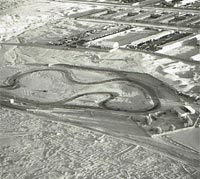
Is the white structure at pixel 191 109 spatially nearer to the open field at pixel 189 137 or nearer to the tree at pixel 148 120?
the open field at pixel 189 137

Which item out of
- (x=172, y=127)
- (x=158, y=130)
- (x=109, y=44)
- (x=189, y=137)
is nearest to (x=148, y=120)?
(x=158, y=130)

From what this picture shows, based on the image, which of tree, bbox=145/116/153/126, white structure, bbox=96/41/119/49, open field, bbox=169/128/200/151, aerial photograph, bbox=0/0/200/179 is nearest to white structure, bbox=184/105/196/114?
aerial photograph, bbox=0/0/200/179

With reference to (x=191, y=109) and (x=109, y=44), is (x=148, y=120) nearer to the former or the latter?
(x=191, y=109)

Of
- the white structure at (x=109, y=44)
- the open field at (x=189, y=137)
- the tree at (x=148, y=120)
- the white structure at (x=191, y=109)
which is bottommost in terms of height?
the open field at (x=189, y=137)

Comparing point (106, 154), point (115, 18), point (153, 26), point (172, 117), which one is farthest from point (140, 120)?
point (115, 18)

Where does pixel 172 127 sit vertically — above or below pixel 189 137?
above

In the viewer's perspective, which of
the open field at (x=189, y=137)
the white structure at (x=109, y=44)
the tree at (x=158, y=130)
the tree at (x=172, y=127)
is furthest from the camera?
the white structure at (x=109, y=44)

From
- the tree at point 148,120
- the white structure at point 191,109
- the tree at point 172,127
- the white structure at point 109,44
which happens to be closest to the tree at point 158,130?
the tree at point 172,127

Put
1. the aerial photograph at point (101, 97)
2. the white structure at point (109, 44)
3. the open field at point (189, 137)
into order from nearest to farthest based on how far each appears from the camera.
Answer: the aerial photograph at point (101, 97) → the open field at point (189, 137) → the white structure at point (109, 44)

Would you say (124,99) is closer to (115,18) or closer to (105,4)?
(115,18)
